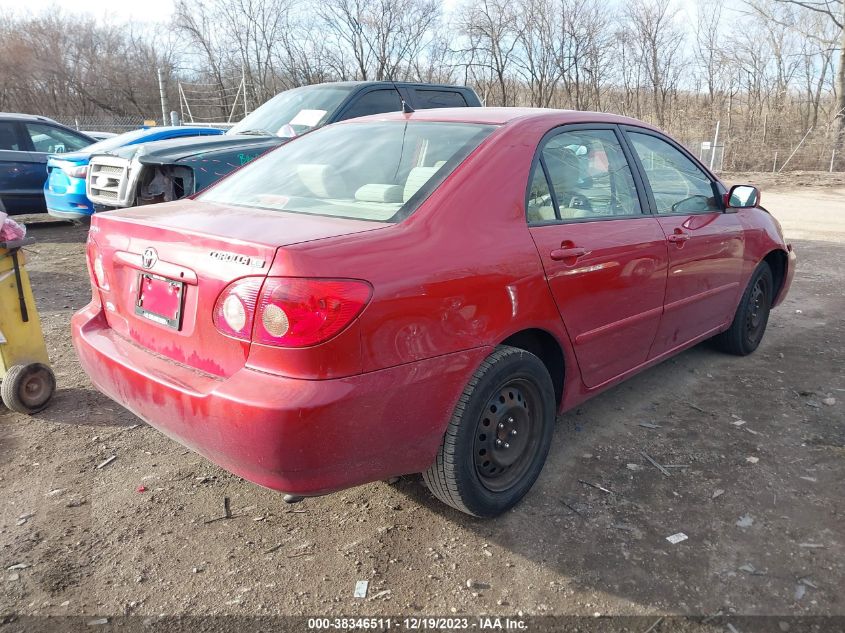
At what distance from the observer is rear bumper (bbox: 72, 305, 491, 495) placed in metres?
2.05

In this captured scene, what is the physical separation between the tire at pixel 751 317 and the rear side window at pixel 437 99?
3875 mm

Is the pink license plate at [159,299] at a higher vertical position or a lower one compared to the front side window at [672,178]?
lower

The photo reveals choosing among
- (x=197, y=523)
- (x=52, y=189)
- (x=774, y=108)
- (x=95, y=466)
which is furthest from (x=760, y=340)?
(x=774, y=108)

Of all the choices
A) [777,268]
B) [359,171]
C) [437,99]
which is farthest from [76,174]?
[777,268]

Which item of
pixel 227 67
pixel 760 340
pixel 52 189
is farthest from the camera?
pixel 227 67

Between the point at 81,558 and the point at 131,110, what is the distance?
41.0 metres

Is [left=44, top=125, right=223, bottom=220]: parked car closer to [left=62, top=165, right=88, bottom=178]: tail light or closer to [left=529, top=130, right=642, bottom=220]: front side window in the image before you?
[left=62, top=165, right=88, bottom=178]: tail light

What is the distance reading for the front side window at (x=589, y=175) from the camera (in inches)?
117

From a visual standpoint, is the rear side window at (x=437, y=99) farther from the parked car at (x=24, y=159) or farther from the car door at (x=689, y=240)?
the parked car at (x=24, y=159)

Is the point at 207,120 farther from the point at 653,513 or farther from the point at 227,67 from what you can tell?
the point at 653,513

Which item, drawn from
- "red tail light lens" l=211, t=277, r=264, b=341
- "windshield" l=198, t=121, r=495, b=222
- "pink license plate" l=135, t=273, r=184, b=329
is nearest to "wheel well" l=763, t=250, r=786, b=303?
"windshield" l=198, t=121, r=495, b=222

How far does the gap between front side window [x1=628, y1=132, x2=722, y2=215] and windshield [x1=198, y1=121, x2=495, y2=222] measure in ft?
4.05

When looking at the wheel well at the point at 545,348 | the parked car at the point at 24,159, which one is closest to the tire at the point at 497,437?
the wheel well at the point at 545,348

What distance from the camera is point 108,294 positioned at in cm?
279
